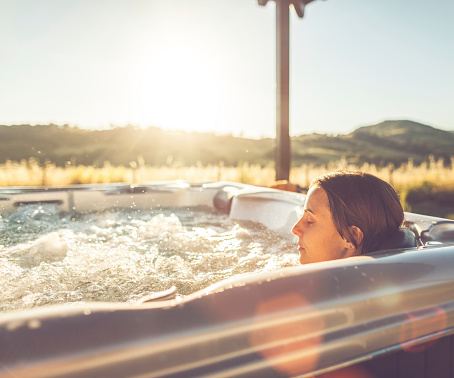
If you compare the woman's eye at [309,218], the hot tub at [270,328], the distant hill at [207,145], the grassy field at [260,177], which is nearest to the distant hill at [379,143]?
the distant hill at [207,145]

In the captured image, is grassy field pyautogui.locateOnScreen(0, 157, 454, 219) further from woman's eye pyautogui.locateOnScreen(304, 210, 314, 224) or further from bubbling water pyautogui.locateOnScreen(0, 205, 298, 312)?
woman's eye pyautogui.locateOnScreen(304, 210, 314, 224)

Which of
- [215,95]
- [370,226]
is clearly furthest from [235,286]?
[215,95]

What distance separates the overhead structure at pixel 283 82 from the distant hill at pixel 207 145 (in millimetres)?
19499

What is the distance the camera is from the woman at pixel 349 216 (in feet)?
3.59

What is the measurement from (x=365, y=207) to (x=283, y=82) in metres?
2.83

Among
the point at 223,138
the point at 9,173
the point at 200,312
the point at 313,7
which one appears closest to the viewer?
the point at 200,312

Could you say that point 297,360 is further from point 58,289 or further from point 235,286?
point 58,289

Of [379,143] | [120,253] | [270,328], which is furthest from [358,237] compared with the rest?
[379,143]

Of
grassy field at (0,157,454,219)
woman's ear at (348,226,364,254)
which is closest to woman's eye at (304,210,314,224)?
woman's ear at (348,226,364,254)

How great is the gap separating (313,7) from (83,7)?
10.0ft

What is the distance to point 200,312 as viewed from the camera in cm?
54

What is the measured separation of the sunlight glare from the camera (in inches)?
199

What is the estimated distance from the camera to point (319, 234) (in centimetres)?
118

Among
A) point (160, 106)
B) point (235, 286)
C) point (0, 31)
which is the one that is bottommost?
point (235, 286)
